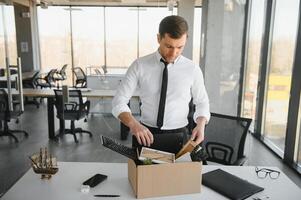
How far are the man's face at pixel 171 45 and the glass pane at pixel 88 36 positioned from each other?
8.97 metres

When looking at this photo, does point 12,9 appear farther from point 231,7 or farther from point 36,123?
point 231,7

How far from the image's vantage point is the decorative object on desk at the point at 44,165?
170 cm

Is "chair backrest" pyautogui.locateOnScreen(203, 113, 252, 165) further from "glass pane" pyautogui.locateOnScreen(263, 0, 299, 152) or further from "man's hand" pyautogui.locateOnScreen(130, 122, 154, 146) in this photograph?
"glass pane" pyautogui.locateOnScreen(263, 0, 299, 152)

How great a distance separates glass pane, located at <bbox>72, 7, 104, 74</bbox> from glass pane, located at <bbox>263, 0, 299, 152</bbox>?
699cm

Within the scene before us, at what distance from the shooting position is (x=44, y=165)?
1.72 m

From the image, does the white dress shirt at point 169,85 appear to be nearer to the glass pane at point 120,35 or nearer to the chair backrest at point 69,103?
the chair backrest at point 69,103

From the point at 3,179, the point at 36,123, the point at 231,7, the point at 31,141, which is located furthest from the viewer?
the point at 36,123

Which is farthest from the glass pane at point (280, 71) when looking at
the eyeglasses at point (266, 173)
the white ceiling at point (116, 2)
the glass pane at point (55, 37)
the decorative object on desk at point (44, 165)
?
the glass pane at point (55, 37)

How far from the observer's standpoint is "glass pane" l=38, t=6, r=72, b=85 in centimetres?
1022

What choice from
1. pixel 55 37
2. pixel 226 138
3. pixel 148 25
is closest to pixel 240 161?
pixel 226 138

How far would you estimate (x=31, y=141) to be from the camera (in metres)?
4.94

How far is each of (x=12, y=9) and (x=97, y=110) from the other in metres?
4.55

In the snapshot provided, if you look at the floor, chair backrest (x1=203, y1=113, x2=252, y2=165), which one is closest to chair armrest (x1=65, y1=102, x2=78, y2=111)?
the floor

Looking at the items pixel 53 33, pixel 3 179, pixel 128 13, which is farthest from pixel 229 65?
pixel 53 33
